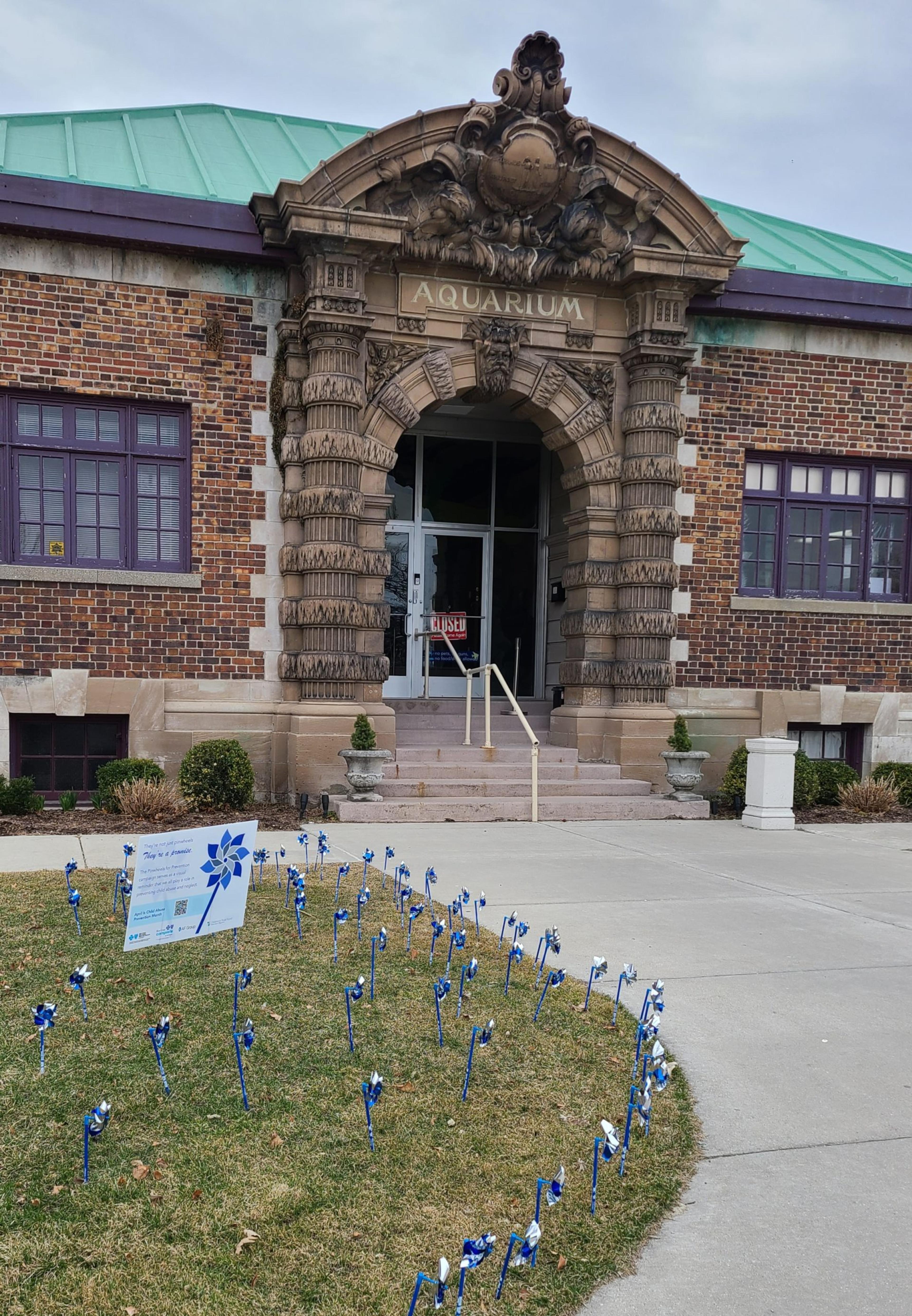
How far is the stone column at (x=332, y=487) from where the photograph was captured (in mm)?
11508

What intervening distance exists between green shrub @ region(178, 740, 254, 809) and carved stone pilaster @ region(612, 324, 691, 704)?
179 inches

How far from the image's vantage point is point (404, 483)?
1480cm

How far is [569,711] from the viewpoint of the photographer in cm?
1284

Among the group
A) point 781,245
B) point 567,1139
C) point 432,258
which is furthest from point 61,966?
point 781,245

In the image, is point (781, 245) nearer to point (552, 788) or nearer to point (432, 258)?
point (432, 258)

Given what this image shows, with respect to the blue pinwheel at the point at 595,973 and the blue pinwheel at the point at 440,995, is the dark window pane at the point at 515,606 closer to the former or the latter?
the blue pinwheel at the point at 595,973

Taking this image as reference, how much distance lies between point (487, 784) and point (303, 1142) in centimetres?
802

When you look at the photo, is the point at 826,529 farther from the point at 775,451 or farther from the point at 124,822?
the point at 124,822

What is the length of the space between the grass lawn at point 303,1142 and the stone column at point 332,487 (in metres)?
6.51

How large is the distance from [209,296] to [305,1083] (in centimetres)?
998

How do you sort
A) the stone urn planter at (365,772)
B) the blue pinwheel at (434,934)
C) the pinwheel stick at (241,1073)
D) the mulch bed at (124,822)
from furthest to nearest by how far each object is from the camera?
1. the stone urn planter at (365,772)
2. the mulch bed at (124,822)
3. the blue pinwheel at (434,934)
4. the pinwheel stick at (241,1073)

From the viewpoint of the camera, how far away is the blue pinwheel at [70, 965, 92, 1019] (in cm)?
411

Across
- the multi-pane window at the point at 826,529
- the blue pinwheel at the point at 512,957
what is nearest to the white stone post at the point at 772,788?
the multi-pane window at the point at 826,529

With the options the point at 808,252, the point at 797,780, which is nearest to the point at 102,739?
the point at 797,780
